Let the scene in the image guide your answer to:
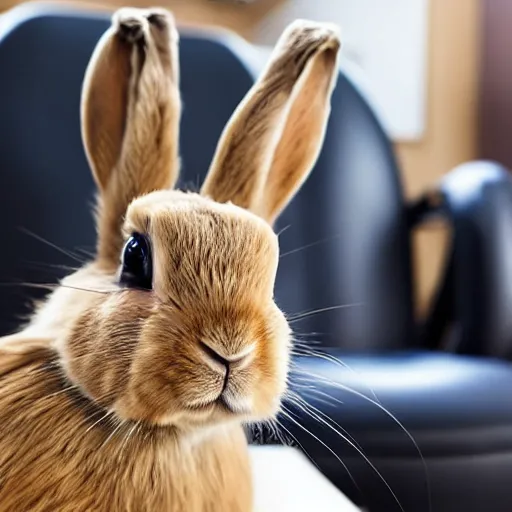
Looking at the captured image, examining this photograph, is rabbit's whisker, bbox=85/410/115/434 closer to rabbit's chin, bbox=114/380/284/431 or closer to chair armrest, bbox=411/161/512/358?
rabbit's chin, bbox=114/380/284/431

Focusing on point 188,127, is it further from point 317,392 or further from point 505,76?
point 505,76

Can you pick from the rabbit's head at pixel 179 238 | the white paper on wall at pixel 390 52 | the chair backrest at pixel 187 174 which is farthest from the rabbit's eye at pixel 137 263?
the white paper on wall at pixel 390 52

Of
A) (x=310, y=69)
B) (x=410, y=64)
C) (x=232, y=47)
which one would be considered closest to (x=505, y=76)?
(x=410, y=64)

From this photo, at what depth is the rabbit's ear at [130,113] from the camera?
27 centimetres

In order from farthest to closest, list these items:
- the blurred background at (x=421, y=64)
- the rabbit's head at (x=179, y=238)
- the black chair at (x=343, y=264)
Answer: the blurred background at (x=421, y=64), the black chair at (x=343, y=264), the rabbit's head at (x=179, y=238)

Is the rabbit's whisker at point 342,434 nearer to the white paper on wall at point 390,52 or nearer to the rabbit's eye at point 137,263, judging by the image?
the rabbit's eye at point 137,263

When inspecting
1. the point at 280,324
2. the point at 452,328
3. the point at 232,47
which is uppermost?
the point at 232,47

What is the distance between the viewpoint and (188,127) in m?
0.37

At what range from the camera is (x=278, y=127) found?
26 centimetres

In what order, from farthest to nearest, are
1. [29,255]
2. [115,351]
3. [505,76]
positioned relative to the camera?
[505,76] → [29,255] → [115,351]

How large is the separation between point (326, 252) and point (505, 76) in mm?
440

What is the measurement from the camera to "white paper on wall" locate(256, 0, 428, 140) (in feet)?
1.57

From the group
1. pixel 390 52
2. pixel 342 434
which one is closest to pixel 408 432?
pixel 342 434

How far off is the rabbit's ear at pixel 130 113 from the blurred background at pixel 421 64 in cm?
11
